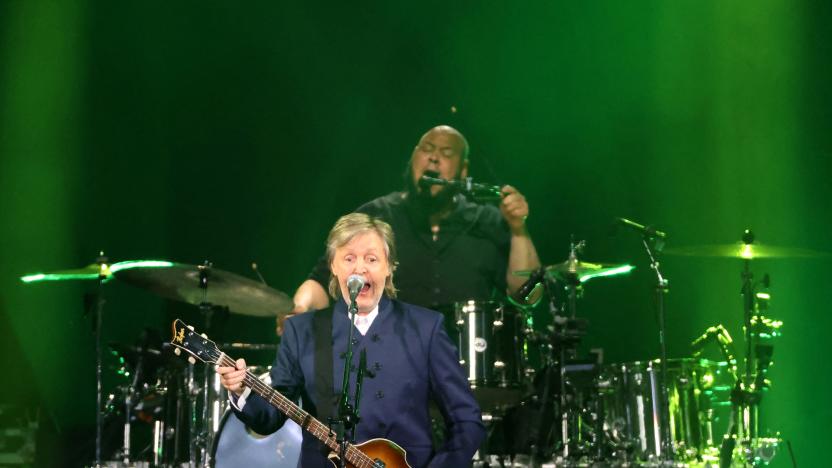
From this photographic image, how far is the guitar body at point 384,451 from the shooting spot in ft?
12.5

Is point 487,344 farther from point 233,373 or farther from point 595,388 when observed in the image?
point 233,373

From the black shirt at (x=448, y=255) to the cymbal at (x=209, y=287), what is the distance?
0.42 metres

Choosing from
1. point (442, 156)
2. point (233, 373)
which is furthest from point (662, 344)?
point (233, 373)

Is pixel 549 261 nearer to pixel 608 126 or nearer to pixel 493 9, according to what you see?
pixel 608 126

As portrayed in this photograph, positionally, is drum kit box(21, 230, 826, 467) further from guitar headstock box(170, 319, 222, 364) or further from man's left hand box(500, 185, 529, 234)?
guitar headstock box(170, 319, 222, 364)

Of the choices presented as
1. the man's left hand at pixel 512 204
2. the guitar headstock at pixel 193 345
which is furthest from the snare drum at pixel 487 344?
the guitar headstock at pixel 193 345

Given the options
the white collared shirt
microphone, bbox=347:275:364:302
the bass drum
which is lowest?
Result: the bass drum

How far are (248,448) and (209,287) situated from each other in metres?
1.23

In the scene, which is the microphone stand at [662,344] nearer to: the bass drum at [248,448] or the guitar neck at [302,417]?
the bass drum at [248,448]

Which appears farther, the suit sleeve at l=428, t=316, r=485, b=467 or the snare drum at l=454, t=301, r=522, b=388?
the snare drum at l=454, t=301, r=522, b=388

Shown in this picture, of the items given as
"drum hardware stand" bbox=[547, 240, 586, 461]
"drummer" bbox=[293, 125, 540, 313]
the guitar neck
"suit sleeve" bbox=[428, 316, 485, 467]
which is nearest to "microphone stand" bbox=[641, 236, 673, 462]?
"drum hardware stand" bbox=[547, 240, 586, 461]

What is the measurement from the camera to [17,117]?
7930 millimetres

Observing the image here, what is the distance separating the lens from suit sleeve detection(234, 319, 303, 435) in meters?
3.88

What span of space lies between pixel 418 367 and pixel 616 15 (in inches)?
213
